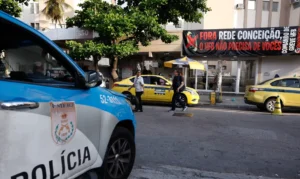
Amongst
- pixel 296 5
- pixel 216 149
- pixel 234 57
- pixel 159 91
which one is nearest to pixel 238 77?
pixel 234 57

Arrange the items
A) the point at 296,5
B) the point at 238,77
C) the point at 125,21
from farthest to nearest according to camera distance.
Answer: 1. the point at 296,5
2. the point at 238,77
3. the point at 125,21

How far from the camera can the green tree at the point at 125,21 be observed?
11.3 metres

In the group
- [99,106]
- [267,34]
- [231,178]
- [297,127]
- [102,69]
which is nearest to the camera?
[99,106]

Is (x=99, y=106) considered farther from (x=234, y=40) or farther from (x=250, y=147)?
(x=234, y=40)

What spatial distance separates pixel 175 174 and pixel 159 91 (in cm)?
814

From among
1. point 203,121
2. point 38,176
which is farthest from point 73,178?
point 203,121

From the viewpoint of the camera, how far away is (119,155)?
3.20 metres

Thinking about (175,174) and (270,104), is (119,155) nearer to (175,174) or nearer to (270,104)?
(175,174)

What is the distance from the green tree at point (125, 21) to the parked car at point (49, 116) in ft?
28.6

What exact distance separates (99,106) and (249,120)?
282 inches

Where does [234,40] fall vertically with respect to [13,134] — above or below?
above

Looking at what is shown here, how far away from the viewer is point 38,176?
1871 millimetres

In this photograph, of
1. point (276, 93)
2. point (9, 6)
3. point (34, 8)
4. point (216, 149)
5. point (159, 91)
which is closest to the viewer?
point (216, 149)

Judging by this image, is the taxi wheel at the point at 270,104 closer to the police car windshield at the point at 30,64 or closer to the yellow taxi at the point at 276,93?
the yellow taxi at the point at 276,93
